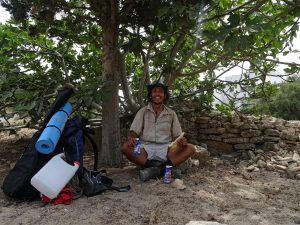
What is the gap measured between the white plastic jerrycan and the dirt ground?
0.54ft

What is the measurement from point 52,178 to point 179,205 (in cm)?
121

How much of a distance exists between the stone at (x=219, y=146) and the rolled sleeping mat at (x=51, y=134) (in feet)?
11.9

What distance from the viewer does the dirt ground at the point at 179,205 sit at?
2.93 meters

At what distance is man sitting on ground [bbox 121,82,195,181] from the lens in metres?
4.29

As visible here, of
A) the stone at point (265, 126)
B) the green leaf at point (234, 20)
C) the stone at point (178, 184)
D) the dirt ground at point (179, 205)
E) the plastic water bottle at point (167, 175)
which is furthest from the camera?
the stone at point (265, 126)

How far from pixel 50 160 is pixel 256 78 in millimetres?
3965

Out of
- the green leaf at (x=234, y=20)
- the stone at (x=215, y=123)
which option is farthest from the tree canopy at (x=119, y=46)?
the stone at (x=215, y=123)

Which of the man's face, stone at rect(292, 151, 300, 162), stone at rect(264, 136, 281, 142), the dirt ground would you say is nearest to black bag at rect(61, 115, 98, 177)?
the dirt ground

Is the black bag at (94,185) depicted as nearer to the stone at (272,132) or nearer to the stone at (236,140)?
the stone at (236,140)

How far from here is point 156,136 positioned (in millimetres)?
4422

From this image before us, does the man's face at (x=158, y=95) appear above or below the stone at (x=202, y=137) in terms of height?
above

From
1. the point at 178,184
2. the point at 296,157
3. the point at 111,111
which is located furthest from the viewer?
the point at 296,157

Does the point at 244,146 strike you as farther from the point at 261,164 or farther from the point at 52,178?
the point at 52,178

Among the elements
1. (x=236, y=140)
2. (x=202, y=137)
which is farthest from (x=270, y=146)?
(x=202, y=137)
